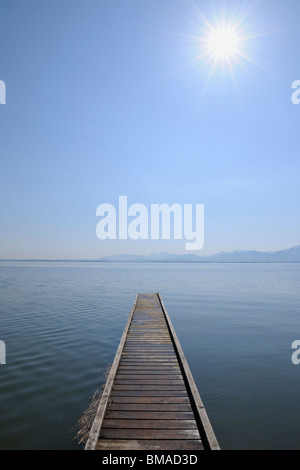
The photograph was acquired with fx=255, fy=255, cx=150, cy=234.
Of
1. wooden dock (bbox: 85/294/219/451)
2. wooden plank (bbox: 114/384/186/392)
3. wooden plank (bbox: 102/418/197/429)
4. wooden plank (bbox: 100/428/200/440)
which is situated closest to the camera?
wooden dock (bbox: 85/294/219/451)

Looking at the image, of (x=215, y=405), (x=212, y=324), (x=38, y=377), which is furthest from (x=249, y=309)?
(x=38, y=377)

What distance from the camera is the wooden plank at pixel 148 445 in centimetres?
525

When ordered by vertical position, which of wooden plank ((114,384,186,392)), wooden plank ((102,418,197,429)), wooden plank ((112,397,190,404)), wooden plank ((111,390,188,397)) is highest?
wooden plank ((102,418,197,429))

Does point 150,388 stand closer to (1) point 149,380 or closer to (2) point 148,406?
(1) point 149,380

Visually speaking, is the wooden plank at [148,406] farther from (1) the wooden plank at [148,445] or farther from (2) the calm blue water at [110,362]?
(2) the calm blue water at [110,362]

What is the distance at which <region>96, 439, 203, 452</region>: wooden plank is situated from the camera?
5.25 meters

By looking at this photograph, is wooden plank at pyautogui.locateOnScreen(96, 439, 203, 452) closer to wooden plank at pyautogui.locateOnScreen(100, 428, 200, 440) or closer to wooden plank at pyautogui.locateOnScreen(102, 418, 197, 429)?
wooden plank at pyautogui.locateOnScreen(100, 428, 200, 440)

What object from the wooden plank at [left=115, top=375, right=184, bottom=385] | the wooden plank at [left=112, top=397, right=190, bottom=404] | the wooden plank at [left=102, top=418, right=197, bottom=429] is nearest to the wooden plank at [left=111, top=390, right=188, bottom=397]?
the wooden plank at [left=112, top=397, right=190, bottom=404]

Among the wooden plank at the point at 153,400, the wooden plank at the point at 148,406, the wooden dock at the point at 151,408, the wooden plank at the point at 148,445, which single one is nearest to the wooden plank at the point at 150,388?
the wooden dock at the point at 151,408

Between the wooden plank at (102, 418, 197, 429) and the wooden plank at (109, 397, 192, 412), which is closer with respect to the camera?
the wooden plank at (102, 418, 197, 429)

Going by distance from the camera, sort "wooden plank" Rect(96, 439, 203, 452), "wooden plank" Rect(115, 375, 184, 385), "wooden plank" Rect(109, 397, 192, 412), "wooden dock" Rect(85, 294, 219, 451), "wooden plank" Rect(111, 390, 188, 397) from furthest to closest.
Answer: "wooden plank" Rect(115, 375, 184, 385)
"wooden plank" Rect(111, 390, 188, 397)
"wooden plank" Rect(109, 397, 192, 412)
"wooden dock" Rect(85, 294, 219, 451)
"wooden plank" Rect(96, 439, 203, 452)

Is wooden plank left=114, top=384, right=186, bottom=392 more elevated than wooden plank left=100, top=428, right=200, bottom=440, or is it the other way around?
wooden plank left=100, top=428, right=200, bottom=440

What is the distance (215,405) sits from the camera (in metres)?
8.91
